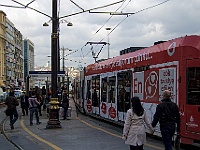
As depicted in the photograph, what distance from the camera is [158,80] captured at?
13133mm

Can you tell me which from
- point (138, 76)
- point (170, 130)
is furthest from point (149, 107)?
point (170, 130)

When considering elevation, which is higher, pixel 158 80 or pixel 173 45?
pixel 173 45

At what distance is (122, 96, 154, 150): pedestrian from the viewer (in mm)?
7988

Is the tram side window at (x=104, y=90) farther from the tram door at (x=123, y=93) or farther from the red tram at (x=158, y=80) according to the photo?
the tram door at (x=123, y=93)

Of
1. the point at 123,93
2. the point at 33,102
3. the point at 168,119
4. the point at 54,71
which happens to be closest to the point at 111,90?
the point at 123,93

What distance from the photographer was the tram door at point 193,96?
432 inches

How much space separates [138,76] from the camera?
593 inches

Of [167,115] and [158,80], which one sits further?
[158,80]

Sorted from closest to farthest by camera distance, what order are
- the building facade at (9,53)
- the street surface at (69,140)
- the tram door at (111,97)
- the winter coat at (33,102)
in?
1. the street surface at (69,140)
2. the tram door at (111,97)
3. the winter coat at (33,102)
4. the building facade at (9,53)

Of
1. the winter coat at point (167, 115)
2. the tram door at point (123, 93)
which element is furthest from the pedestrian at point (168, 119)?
the tram door at point (123, 93)

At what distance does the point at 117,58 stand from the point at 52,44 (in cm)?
305

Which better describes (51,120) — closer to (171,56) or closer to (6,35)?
(171,56)

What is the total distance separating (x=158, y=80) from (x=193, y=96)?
2.06 metres

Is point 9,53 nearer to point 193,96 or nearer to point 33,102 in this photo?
point 33,102
